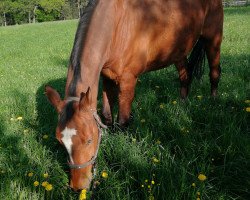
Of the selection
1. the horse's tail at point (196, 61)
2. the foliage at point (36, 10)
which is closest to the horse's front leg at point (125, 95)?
the horse's tail at point (196, 61)

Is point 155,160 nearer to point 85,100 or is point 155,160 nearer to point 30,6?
point 85,100

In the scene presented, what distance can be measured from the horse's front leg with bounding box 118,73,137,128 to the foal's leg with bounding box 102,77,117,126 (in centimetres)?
39

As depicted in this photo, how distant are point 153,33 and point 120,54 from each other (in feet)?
2.27

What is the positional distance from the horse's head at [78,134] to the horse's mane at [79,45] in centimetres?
18

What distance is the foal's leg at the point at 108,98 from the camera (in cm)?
404

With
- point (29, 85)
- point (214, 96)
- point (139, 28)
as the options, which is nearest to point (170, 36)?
point (139, 28)

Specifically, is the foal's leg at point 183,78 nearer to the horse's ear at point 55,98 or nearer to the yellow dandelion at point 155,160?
the yellow dandelion at point 155,160

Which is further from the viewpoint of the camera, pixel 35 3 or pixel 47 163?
pixel 35 3

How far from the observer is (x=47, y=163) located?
3016mm

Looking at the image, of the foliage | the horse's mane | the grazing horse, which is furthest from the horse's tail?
the foliage

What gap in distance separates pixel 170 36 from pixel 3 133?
2.54 meters

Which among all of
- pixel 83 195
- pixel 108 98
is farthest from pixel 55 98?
pixel 108 98

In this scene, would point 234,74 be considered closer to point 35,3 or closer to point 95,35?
point 95,35

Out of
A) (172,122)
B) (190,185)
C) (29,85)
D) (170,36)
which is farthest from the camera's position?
(29,85)
